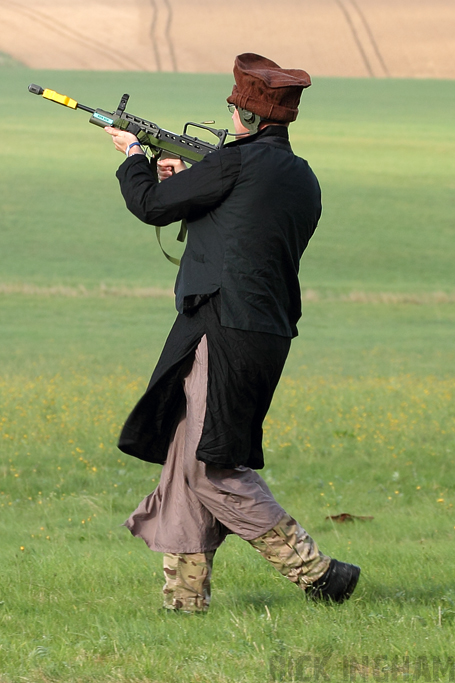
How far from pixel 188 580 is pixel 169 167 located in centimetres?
160

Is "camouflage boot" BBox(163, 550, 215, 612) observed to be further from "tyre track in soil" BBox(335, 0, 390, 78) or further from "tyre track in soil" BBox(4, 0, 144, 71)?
"tyre track in soil" BBox(335, 0, 390, 78)

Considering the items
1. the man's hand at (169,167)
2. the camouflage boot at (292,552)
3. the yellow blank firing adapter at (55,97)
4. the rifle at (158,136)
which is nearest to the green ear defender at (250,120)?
the rifle at (158,136)

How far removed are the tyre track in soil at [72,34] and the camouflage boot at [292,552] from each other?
39482 millimetres

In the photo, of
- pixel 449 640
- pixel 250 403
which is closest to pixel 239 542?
pixel 250 403

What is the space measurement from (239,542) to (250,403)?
194 cm

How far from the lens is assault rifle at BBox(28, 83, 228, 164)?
405cm

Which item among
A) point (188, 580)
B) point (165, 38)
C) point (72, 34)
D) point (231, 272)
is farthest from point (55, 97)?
point (165, 38)

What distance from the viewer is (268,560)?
156 inches

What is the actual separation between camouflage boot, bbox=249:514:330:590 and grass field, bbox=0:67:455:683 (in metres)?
0.13

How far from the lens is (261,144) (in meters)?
3.80

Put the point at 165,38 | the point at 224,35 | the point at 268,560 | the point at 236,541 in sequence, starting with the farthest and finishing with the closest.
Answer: the point at 165,38, the point at 224,35, the point at 236,541, the point at 268,560

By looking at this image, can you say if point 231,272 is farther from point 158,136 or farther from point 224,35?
point 224,35

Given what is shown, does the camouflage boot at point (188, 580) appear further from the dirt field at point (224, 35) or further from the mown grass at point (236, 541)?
the dirt field at point (224, 35)

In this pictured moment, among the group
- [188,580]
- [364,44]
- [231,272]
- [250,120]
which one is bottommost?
[188,580]
